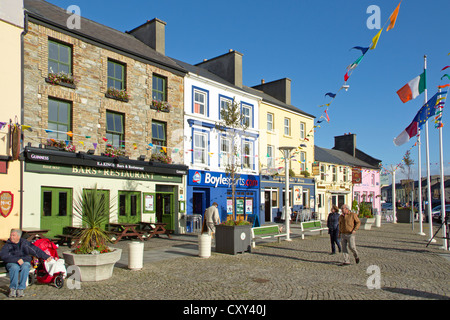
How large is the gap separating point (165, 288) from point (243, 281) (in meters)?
1.81

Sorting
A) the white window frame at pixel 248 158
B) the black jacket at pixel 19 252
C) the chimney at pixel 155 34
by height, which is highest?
the chimney at pixel 155 34

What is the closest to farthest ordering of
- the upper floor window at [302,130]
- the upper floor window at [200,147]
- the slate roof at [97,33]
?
the slate roof at [97,33], the upper floor window at [200,147], the upper floor window at [302,130]

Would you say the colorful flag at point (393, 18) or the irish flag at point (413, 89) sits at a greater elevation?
the colorful flag at point (393, 18)

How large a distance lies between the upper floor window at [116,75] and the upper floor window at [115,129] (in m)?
1.33

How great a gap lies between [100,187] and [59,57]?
563cm

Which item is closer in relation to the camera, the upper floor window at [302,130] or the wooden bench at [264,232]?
the wooden bench at [264,232]

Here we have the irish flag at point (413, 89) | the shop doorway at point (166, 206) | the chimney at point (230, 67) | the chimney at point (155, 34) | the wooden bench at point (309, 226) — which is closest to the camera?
the irish flag at point (413, 89)

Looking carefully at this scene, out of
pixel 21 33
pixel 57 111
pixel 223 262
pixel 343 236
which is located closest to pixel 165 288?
pixel 223 262

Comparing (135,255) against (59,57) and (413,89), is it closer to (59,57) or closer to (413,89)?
(59,57)

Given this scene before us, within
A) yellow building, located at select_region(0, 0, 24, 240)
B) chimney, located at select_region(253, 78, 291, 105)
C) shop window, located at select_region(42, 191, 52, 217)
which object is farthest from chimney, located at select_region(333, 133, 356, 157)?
yellow building, located at select_region(0, 0, 24, 240)

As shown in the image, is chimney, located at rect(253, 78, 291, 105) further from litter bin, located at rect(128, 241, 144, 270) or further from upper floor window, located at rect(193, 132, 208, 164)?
litter bin, located at rect(128, 241, 144, 270)

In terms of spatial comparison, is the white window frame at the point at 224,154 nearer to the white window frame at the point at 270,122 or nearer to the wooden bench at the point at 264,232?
the white window frame at the point at 270,122

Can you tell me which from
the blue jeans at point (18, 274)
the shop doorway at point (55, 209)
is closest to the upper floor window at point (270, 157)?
the shop doorway at point (55, 209)

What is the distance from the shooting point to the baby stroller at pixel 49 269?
774 centimetres
